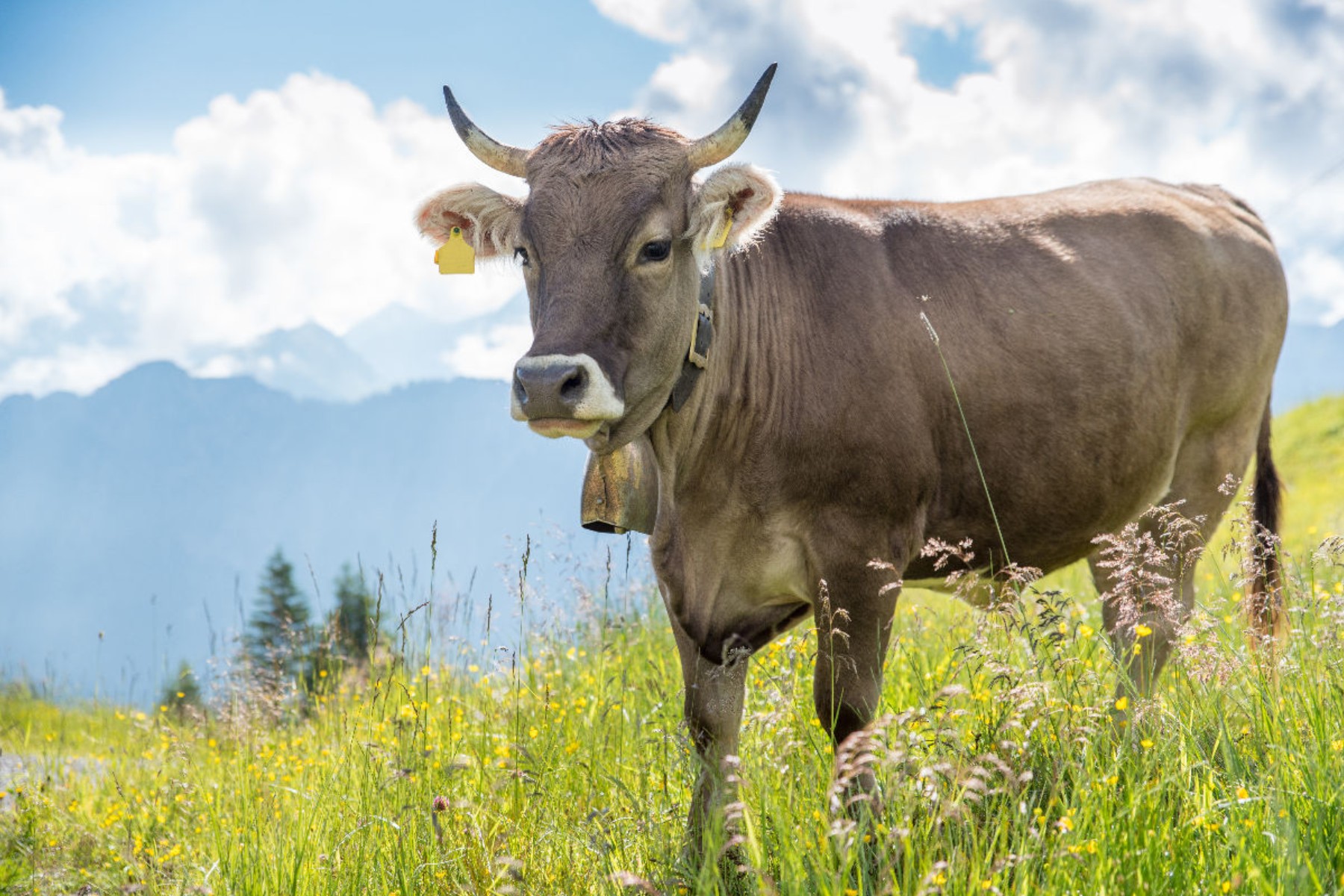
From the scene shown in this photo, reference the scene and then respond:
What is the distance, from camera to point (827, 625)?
13.2 ft

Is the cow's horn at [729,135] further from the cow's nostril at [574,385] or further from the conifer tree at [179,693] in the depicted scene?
the conifer tree at [179,693]

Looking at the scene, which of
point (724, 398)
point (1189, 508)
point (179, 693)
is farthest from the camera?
point (179, 693)

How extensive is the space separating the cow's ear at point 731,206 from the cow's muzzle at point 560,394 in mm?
840

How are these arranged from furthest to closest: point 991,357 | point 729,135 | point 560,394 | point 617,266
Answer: point 991,357 < point 729,135 < point 617,266 < point 560,394

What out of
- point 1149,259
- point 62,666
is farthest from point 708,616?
point 62,666

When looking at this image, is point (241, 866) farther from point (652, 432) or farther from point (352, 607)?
point (352, 607)

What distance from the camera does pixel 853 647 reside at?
411cm

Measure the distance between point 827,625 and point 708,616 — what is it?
60cm

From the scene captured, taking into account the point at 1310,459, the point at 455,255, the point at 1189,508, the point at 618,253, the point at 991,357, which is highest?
the point at 1310,459

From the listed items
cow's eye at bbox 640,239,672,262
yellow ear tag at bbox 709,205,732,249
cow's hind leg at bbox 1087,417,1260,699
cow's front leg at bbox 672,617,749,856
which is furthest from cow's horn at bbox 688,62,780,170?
cow's hind leg at bbox 1087,417,1260,699

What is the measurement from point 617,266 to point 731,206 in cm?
60

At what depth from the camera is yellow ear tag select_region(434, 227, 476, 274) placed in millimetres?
4742

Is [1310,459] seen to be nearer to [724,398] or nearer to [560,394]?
[724,398]

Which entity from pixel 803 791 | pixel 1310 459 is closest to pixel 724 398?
pixel 803 791
